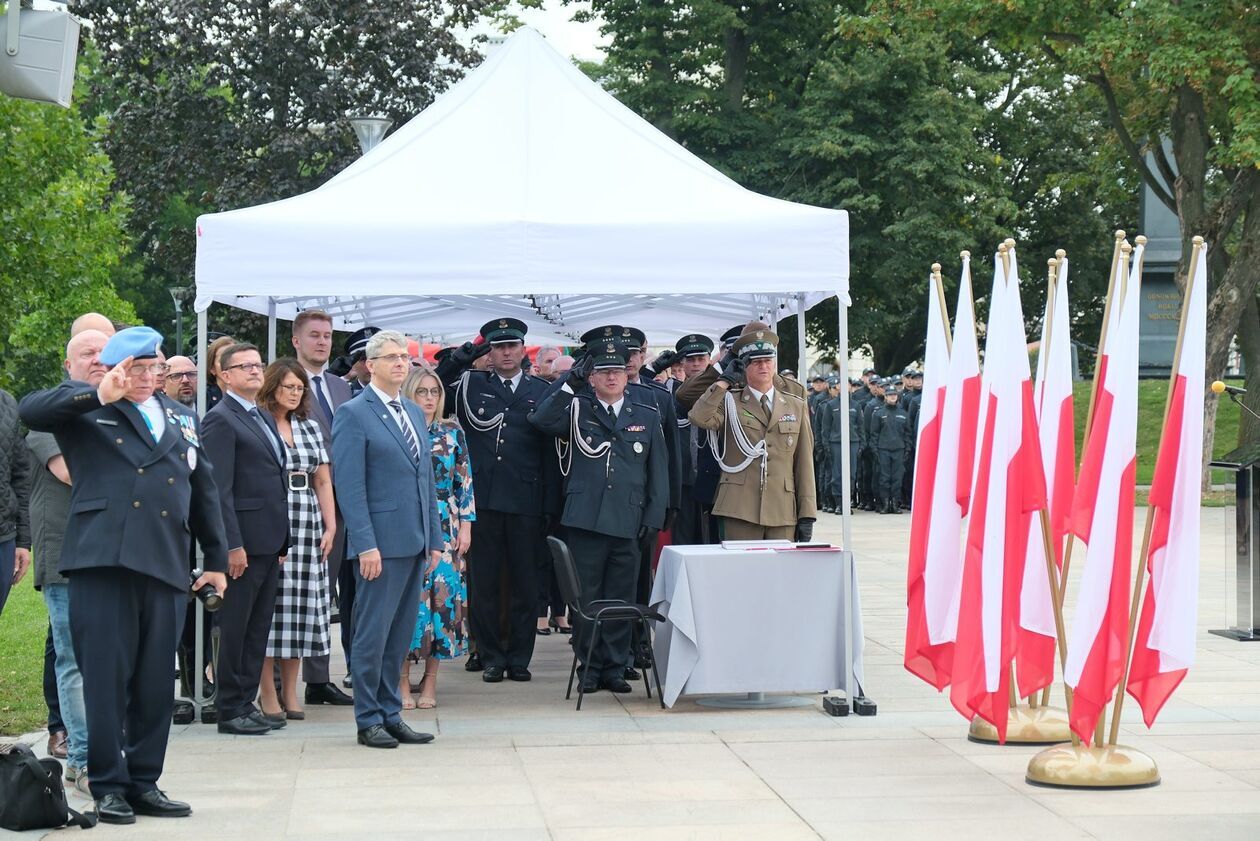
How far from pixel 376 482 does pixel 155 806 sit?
191 centimetres

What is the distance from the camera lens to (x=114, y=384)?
5734mm

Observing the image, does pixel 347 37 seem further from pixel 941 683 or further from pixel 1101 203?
pixel 1101 203

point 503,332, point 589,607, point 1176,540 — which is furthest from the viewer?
point 503,332

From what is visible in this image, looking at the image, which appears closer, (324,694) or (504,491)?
(324,694)

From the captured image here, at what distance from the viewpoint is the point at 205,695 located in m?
8.58

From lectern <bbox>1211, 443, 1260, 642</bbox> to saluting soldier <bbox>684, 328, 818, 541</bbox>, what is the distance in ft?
12.5

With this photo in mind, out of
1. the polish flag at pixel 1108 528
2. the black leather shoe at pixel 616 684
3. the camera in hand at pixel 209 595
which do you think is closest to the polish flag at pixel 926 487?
the polish flag at pixel 1108 528

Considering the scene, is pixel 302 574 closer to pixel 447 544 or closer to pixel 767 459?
pixel 447 544

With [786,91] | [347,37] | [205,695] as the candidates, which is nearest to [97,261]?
[347,37]

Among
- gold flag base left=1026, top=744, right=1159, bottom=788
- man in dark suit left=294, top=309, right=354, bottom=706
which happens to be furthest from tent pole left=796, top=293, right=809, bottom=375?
gold flag base left=1026, top=744, right=1159, bottom=788

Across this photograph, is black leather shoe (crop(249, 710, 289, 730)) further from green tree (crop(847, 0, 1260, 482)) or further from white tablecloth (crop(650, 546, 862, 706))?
green tree (crop(847, 0, 1260, 482))

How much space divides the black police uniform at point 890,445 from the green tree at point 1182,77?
456 cm

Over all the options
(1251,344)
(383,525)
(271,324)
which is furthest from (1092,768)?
(1251,344)

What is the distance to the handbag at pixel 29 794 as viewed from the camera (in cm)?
584
